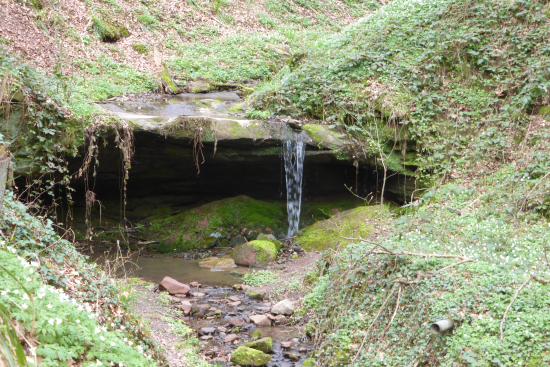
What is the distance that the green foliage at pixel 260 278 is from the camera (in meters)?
7.80

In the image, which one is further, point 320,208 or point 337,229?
point 320,208

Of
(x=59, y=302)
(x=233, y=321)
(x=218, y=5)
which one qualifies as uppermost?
(x=218, y=5)

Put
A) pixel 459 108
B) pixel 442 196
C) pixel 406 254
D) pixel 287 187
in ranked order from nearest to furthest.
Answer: pixel 406 254, pixel 442 196, pixel 459 108, pixel 287 187

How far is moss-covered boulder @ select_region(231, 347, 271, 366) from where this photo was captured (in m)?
5.12

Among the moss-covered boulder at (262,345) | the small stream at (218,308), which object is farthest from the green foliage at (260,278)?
the moss-covered boulder at (262,345)

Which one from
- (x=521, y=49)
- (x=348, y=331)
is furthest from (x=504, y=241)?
(x=521, y=49)

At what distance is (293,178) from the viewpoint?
10.3 m

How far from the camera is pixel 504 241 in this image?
544cm

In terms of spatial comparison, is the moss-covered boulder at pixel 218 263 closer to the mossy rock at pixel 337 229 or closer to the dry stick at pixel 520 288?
the mossy rock at pixel 337 229

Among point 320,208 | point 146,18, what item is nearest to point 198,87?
point 146,18

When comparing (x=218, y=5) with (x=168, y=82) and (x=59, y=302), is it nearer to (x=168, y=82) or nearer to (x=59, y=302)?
(x=168, y=82)

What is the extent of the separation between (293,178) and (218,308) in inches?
166

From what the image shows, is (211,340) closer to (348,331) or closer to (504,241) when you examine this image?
(348,331)

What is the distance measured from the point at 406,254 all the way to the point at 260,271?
3.86m
